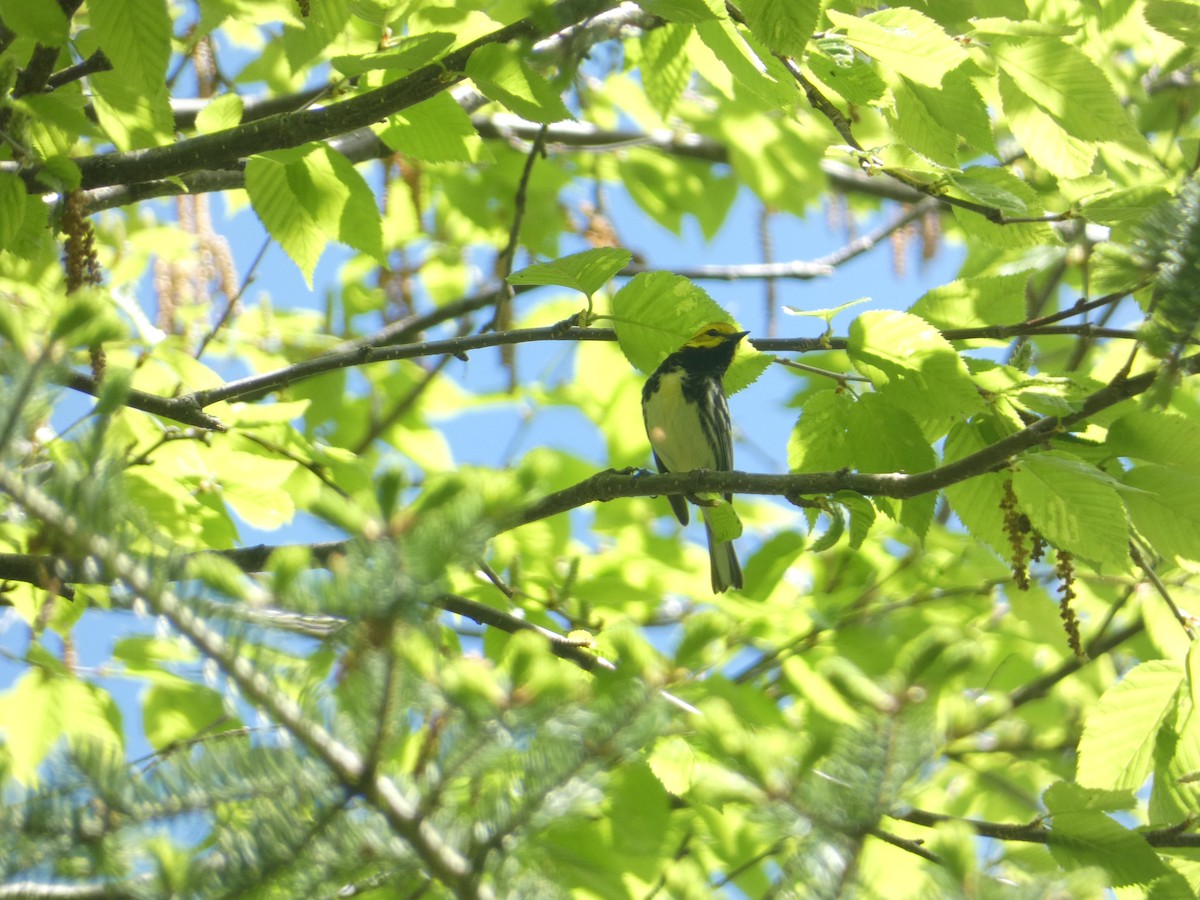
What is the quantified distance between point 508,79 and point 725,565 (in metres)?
2.69

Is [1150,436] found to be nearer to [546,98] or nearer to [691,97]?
[546,98]

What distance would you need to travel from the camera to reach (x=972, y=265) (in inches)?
126

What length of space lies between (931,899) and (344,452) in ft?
6.47

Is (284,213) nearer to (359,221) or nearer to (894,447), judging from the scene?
(359,221)

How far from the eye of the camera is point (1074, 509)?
1.77m

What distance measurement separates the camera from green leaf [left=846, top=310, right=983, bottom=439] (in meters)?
1.89

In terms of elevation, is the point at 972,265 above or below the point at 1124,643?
above

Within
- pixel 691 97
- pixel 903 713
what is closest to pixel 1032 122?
pixel 903 713

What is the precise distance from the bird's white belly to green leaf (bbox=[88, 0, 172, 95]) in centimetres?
248

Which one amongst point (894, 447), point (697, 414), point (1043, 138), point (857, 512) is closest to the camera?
point (857, 512)

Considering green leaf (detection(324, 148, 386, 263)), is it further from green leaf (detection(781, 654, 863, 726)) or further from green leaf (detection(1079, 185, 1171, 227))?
green leaf (detection(781, 654, 863, 726))

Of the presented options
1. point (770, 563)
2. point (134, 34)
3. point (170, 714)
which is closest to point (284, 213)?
point (134, 34)

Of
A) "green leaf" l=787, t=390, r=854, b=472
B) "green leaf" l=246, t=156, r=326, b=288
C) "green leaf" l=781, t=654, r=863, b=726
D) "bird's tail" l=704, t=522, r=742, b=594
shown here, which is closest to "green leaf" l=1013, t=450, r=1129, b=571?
"green leaf" l=787, t=390, r=854, b=472

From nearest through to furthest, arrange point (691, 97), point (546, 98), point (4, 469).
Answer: point (4, 469)
point (546, 98)
point (691, 97)
